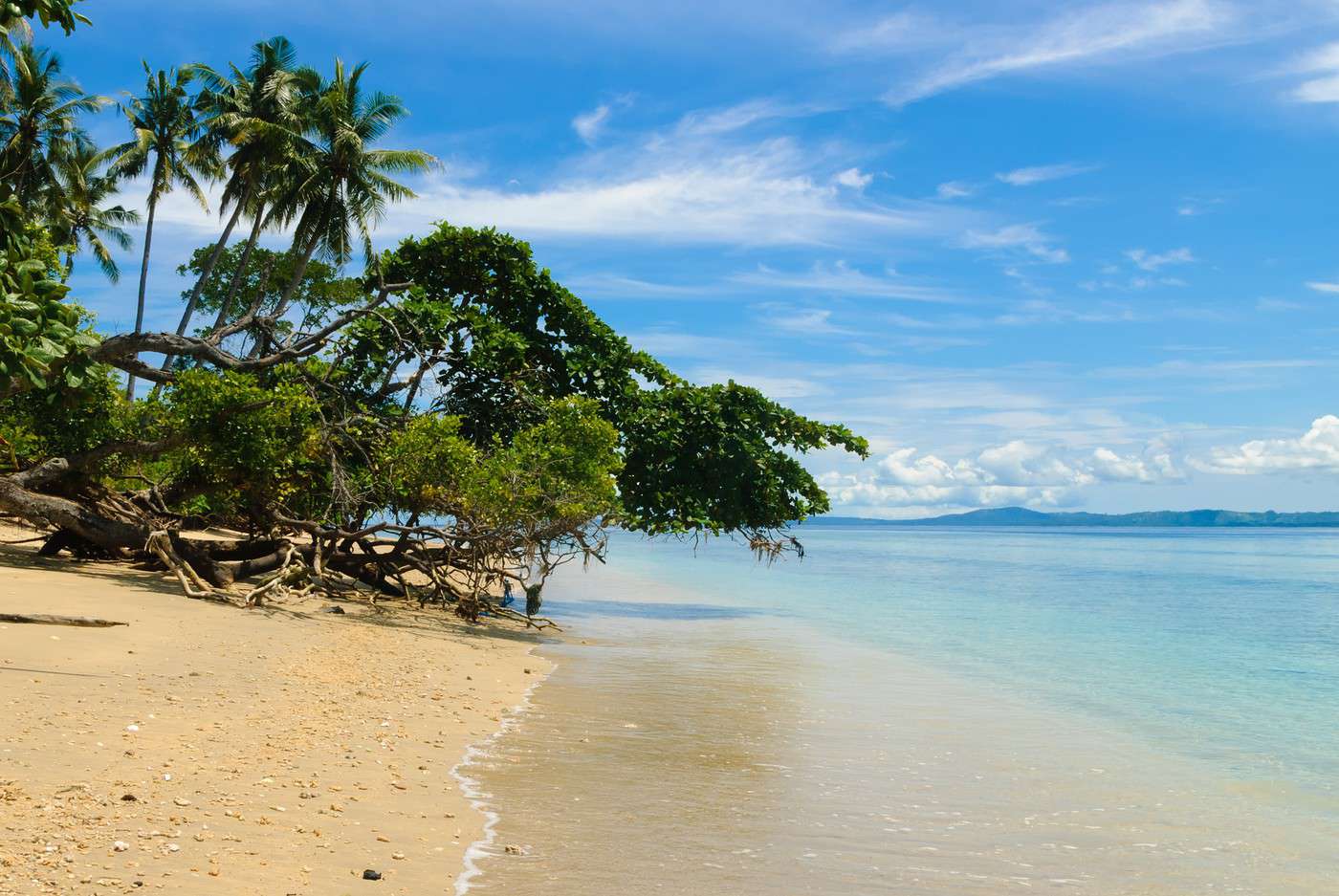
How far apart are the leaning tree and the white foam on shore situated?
687cm

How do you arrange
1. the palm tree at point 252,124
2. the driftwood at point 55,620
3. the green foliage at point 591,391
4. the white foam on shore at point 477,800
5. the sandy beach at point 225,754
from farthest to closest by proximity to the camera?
the palm tree at point 252,124 → the green foliage at point 591,391 → the driftwood at point 55,620 → the white foam on shore at point 477,800 → the sandy beach at point 225,754

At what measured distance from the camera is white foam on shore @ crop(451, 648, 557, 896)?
5160 millimetres

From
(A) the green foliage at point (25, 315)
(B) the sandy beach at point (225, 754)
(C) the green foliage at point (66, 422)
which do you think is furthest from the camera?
(C) the green foliage at point (66, 422)

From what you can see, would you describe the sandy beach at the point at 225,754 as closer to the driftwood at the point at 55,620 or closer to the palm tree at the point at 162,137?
the driftwood at the point at 55,620

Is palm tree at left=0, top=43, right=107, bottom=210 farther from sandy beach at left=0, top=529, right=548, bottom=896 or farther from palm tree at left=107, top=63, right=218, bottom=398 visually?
sandy beach at left=0, top=529, right=548, bottom=896

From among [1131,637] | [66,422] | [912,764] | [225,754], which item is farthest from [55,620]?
[1131,637]

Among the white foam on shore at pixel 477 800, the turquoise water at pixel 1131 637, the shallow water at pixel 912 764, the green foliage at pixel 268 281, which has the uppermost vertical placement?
the green foliage at pixel 268 281

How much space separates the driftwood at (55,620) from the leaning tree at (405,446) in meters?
3.51

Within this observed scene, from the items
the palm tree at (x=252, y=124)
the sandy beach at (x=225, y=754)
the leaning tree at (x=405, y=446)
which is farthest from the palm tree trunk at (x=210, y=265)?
the sandy beach at (x=225, y=754)

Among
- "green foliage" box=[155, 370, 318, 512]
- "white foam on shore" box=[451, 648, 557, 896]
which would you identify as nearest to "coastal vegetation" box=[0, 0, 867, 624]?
"green foliage" box=[155, 370, 318, 512]

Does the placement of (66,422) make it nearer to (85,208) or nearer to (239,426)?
(239,426)

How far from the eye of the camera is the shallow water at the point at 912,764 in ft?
19.6

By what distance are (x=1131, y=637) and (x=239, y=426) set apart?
742 inches

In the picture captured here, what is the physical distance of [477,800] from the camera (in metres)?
6.51
